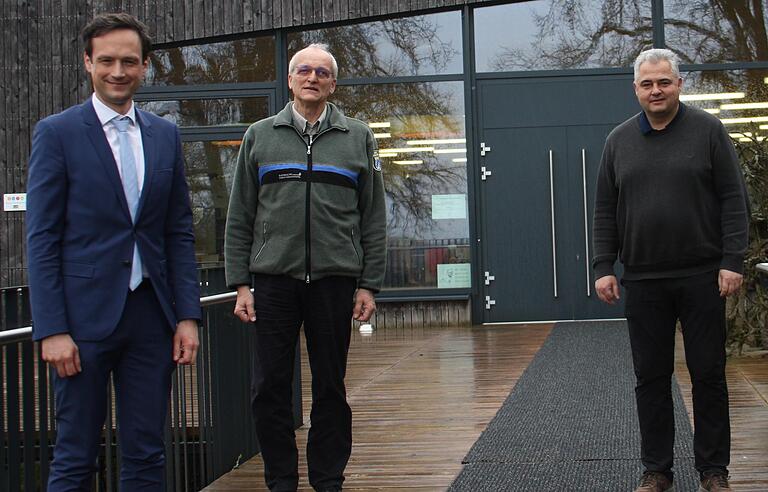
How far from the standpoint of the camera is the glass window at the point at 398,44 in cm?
1242

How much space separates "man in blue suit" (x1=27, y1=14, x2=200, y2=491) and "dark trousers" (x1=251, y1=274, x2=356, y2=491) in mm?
970

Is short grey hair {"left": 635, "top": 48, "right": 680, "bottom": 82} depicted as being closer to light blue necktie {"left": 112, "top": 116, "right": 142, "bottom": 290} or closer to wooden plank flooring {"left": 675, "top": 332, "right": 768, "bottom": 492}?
wooden plank flooring {"left": 675, "top": 332, "right": 768, "bottom": 492}

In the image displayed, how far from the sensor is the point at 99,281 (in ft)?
9.65

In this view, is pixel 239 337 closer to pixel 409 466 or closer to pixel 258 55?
pixel 409 466

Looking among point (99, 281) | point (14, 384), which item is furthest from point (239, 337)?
point (99, 281)

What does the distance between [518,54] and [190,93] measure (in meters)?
3.61

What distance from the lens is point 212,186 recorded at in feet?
40.7

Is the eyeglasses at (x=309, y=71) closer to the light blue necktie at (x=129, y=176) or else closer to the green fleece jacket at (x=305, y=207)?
the green fleece jacket at (x=305, y=207)

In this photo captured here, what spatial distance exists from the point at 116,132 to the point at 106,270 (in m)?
0.39

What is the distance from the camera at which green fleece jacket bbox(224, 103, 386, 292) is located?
4.04 metres

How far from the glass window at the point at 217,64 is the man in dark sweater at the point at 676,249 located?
8811 mm

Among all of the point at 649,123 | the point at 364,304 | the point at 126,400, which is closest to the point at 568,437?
the point at 364,304

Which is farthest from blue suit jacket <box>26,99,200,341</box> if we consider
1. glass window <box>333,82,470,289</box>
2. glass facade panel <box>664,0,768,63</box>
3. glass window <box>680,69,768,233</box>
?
glass facade panel <box>664,0,768,63</box>

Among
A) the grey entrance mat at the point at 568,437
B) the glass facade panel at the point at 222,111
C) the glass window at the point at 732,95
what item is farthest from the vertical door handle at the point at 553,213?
the grey entrance mat at the point at 568,437
